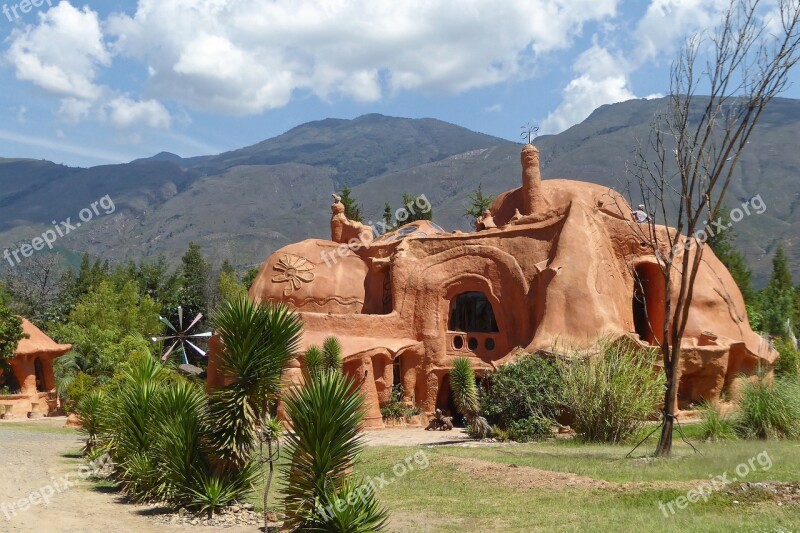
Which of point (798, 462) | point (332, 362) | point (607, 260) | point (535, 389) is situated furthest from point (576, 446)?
point (607, 260)

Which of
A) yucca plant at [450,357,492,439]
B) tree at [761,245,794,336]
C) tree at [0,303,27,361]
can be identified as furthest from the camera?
tree at [761,245,794,336]

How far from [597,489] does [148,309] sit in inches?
1614

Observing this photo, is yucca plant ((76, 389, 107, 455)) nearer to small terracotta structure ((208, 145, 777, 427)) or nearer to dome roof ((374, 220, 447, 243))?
small terracotta structure ((208, 145, 777, 427))

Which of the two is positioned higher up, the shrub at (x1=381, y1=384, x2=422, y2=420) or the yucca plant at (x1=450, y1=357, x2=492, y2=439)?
the yucca plant at (x1=450, y1=357, x2=492, y2=439)

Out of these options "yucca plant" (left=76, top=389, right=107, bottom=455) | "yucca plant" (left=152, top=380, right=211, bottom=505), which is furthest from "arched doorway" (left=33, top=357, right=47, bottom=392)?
"yucca plant" (left=152, top=380, right=211, bottom=505)

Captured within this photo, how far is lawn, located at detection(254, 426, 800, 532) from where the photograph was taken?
33.1 feet

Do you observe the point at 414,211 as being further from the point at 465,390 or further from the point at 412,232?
the point at 465,390

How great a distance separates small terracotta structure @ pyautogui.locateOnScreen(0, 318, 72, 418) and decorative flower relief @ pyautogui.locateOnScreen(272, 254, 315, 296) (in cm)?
1059

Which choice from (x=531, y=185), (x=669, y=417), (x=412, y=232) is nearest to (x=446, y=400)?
(x=412, y=232)

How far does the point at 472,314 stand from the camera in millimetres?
29438

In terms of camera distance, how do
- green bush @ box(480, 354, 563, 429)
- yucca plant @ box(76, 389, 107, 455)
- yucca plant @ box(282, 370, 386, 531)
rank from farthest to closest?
green bush @ box(480, 354, 563, 429) < yucca plant @ box(76, 389, 107, 455) < yucca plant @ box(282, 370, 386, 531)

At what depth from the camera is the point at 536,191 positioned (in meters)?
30.8

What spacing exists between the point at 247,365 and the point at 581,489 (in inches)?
211

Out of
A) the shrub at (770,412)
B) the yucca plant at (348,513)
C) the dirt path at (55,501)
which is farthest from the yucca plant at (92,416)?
the shrub at (770,412)
